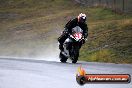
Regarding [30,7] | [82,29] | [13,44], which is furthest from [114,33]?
[30,7]

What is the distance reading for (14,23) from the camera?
53.5 metres

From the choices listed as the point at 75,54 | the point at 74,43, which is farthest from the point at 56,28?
the point at 75,54

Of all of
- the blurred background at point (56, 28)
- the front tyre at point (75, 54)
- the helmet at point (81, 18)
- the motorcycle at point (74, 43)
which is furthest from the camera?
the blurred background at point (56, 28)

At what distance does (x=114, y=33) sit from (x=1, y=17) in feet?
89.6

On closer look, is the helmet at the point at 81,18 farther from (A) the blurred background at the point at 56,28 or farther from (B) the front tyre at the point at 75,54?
(A) the blurred background at the point at 56,28

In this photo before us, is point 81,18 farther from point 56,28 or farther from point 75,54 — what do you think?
point 56,28

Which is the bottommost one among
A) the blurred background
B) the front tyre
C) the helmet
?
the blurred background

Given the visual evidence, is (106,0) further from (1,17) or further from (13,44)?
(13,44)

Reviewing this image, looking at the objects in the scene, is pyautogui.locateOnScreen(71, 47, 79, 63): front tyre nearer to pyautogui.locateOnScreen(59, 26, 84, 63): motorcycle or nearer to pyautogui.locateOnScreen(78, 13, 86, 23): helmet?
pyautogui.locateOnScreen(59, 26, 84, 63): motorcycle

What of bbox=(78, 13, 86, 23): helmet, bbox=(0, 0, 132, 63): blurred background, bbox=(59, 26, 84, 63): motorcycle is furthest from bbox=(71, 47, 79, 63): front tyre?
bbox=(0, 0, 132, 63): blurred background

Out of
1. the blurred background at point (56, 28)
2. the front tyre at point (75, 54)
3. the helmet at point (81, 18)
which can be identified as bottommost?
the blurred background at point (56, 28)

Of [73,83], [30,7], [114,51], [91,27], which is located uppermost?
[73,83]

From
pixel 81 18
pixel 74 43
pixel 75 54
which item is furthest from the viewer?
pixel 74 43

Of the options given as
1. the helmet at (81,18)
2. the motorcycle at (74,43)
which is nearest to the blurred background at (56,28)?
the motorcycle at (74,43)
